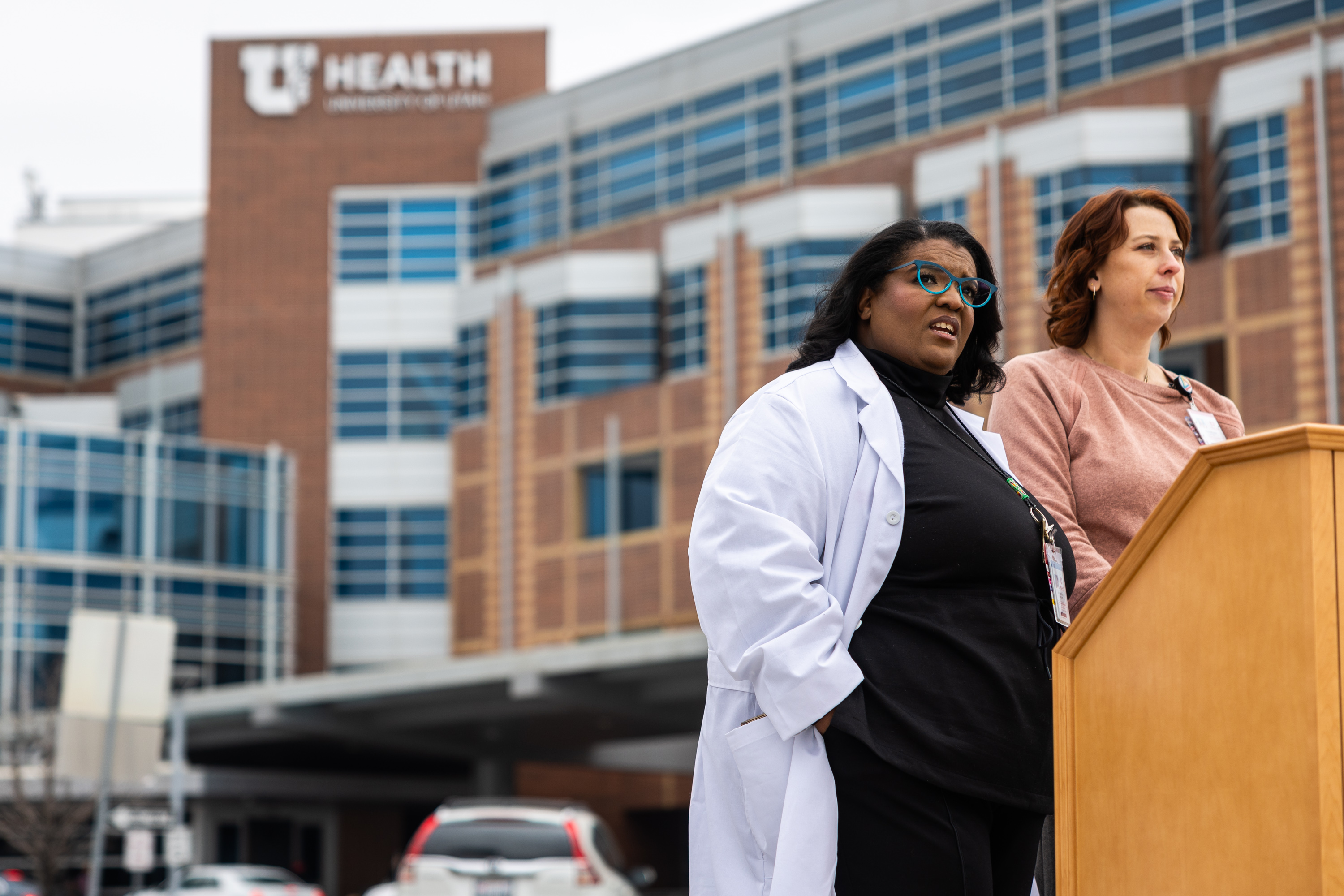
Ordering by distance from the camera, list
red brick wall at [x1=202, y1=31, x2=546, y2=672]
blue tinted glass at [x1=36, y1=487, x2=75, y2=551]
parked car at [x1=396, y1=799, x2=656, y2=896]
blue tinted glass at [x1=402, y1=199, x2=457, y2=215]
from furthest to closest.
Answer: red brick wall at [x1=202, y1=31, x2=546, y2=672] < blue tinted glass at [x1=402, y1=199, x2=457, y2=215] < blue tinted glass at [x1=36, y1=487, x2=75, y2=551] < parked car at [x1=396, y1=799, x2=656, y2=896]

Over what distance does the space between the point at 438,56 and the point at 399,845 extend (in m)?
22.7

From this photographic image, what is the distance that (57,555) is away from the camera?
149 feet

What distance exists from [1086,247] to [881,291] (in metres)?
0.57

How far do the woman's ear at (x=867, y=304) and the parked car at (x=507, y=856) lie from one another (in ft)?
34.3

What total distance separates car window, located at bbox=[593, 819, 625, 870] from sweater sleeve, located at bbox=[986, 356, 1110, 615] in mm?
10871

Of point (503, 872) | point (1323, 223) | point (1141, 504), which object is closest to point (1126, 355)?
point (1141, 504)

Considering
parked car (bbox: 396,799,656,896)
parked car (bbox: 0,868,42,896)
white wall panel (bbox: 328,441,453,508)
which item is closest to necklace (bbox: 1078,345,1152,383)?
parked car (bbox: 396,799,656,896)

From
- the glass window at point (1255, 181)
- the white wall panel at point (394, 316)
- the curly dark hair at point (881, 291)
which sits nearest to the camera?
the curly dark hair at point (881, 291)

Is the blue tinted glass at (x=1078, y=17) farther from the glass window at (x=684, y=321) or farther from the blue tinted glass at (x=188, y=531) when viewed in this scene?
the blue tinted glass at (x=188, y=531)

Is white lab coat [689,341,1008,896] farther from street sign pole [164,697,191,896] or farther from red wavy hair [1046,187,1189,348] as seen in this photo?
street sign pole [164,697,191,896]

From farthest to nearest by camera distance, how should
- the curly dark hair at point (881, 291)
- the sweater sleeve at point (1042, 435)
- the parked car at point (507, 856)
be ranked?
the parked car at point (507, 856) < the sweater sleeve at point (1042, 435) < the curly dark hair at point (881, 291)

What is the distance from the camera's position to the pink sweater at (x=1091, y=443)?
357cm

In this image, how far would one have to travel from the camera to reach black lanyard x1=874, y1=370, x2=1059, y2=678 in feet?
10.7

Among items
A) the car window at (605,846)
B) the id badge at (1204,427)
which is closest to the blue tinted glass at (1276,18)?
the car window at (605,846)
